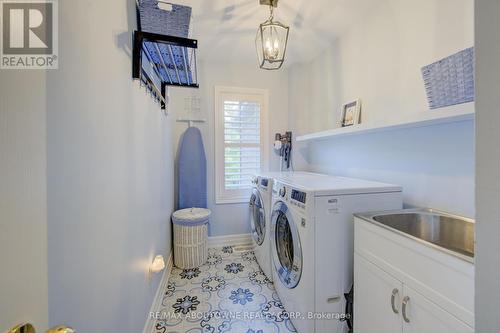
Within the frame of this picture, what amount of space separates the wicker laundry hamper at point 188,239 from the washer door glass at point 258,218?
56 cm

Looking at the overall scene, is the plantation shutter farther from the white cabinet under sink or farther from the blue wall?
the white cabinet under sink

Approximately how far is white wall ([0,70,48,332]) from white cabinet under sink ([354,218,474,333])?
121 cm

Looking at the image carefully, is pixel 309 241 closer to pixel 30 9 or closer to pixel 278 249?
pixel 278 249

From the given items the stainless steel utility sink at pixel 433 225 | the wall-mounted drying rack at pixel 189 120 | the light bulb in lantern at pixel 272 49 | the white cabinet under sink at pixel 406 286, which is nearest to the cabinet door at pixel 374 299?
the white cabinet under sink at pixel 406 286

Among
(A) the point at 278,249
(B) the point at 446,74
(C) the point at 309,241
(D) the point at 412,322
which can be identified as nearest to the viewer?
(D) the point at 412,322

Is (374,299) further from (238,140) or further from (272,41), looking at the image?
(238,140)

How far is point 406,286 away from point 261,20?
2271mm

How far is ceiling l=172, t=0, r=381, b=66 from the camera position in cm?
183

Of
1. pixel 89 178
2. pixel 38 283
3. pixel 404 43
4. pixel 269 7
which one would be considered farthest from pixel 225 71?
pixel 38 283

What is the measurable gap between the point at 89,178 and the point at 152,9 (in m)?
1.01

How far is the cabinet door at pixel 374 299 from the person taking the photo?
1.03m

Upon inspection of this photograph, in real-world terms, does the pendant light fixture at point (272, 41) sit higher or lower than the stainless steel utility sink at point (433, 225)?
higher

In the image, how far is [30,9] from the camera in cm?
47

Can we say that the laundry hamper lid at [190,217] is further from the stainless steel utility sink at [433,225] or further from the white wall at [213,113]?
the stainless steel utility sink at [433,225]
